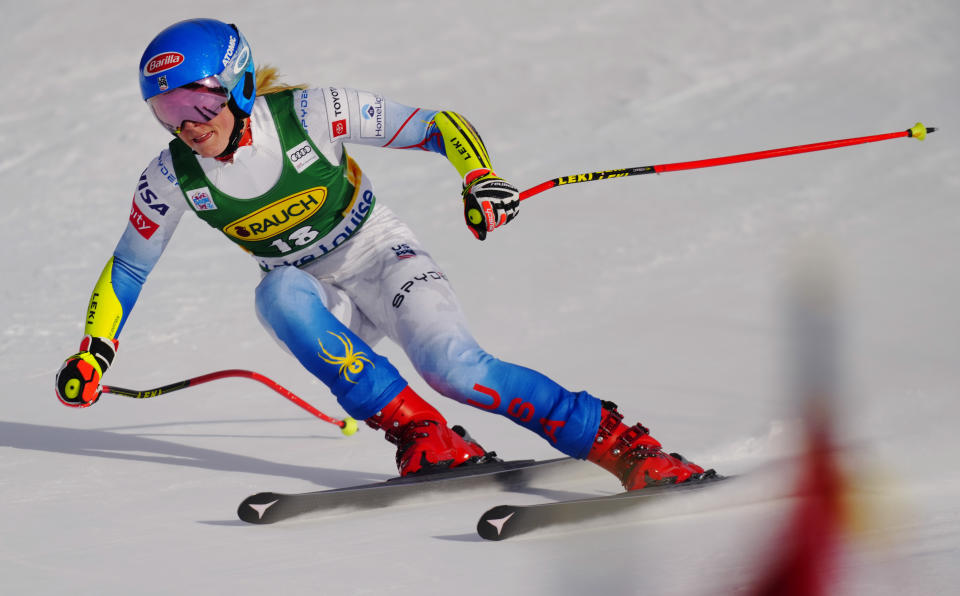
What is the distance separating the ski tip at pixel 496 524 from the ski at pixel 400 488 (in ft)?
1.57

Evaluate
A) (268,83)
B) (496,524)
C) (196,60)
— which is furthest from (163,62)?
(496,524)

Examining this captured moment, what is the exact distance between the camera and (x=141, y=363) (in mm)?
5234

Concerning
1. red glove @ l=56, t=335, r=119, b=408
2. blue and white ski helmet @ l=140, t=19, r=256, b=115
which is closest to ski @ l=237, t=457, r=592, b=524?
red glove @ l=56, t=335, r=119, b=408

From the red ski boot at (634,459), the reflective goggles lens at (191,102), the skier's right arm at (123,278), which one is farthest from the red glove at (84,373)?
the red ski boot at (634,459)

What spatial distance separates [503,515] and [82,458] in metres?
1.89

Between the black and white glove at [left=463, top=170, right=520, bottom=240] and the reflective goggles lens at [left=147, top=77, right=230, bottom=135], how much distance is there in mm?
767

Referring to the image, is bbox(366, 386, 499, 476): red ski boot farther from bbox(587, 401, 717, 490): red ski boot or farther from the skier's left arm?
the skier's left arm

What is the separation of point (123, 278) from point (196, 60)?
2.68 ft

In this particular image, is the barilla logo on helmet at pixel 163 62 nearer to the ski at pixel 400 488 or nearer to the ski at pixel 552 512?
the ski at pixel 400 488

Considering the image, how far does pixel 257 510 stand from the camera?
3170mm

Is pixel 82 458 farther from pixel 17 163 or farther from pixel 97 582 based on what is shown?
pixel 17 163

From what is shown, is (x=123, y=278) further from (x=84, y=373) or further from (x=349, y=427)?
(x=349, y=427)

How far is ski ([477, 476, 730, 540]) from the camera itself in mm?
2922

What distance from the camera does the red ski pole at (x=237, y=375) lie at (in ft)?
12.7
